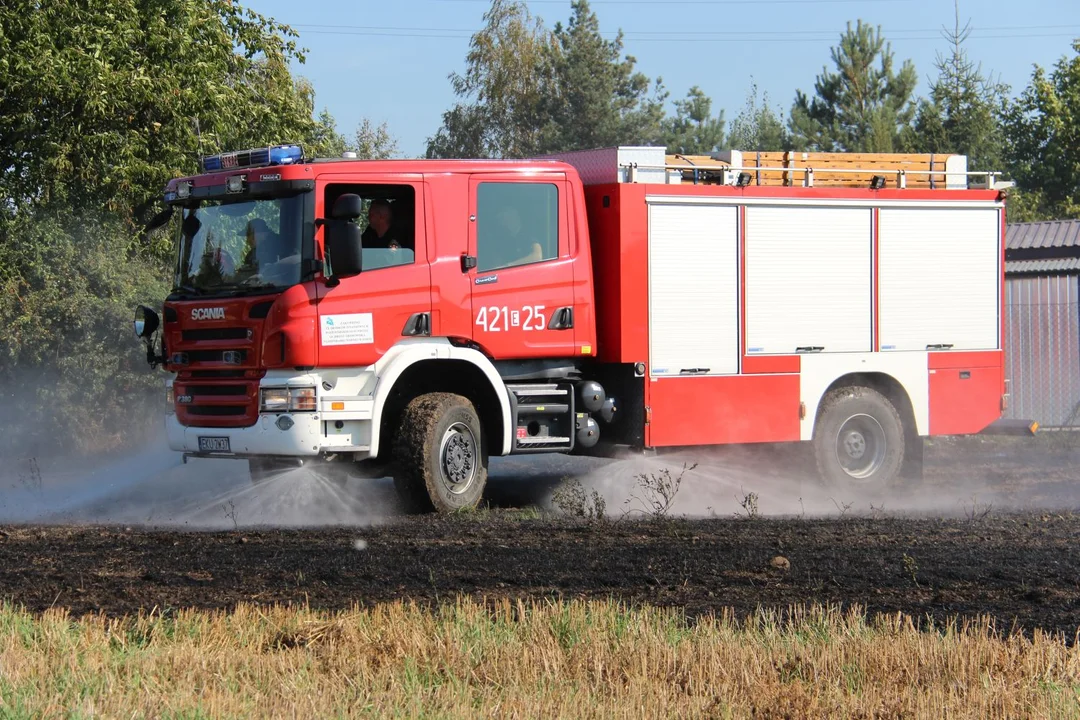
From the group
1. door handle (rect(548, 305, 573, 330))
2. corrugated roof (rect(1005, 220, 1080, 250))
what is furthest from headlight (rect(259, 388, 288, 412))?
corrugated roof (rect(1005, 220, 1080, 250))

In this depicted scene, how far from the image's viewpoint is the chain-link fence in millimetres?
22312

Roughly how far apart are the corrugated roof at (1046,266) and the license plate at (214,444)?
16.1 m

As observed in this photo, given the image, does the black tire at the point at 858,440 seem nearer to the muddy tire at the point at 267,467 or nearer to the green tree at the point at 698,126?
the muddy tire at the point at 267,467

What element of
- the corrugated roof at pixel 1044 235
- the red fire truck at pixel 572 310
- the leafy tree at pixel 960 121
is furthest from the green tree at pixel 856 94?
the red fire truck at pixel 572 310

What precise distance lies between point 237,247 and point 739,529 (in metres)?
4.45

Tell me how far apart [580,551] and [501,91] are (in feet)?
137

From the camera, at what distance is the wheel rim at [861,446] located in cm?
1347

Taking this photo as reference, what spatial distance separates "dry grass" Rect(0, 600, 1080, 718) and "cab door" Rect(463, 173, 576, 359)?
4.56 metres

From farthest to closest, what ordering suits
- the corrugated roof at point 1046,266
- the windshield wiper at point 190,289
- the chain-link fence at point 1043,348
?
the corrugated roof at point 1046,266
the chain-link fence at point 1043,348
the windshield wiper at point 190,289

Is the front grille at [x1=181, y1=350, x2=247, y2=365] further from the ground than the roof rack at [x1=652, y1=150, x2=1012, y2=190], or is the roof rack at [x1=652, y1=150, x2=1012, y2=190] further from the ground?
the roof rack at [x1=652, y1=150, x2=1012, y2=190]

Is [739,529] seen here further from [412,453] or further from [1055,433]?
[1055,433]

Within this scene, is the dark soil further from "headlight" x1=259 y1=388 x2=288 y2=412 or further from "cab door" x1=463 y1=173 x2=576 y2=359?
"cab door" x1=463 y1=173 x2=576 y2=359

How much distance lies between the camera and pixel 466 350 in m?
10.9

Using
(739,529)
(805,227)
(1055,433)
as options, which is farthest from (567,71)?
(739,529)
